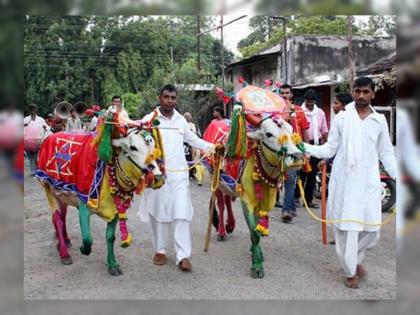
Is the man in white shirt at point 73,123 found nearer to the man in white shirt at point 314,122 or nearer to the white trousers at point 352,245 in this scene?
the white trousers at point 352,245

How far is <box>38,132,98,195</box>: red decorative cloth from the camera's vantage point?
14.8 ft

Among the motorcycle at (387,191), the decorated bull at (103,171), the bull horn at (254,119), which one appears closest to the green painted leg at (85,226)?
the decorated bull at (103,171)

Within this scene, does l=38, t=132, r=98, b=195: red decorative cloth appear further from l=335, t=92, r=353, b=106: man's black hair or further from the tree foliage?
l=335, t=92, r=353, b=106: man's black hair

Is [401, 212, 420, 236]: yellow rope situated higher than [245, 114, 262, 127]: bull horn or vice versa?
[245, 114, 262, 127]: bull horn

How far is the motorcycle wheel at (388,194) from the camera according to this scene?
21.4 ft

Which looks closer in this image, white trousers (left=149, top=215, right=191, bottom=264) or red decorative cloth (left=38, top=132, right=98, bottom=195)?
red decorative cloth (left=38, top=132, right=98, bottom=195)

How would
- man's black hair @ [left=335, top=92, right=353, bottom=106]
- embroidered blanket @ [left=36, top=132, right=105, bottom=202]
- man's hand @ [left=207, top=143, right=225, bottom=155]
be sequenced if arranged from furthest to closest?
man's black hair @ [left=335, top=92, right=353, bottom=106] < man's hand @ [left=207, top=143, right=225, bottom=155] < embroidered blanket @ [left=36, top=132, right=105, bottom=202]

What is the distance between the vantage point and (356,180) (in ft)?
13.5

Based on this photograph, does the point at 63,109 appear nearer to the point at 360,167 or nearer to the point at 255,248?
the point at 255,248

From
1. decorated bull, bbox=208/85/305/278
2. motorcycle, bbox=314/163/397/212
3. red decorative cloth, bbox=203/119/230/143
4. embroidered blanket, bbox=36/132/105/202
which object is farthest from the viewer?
motorcycle, bbox=314/163/397/212

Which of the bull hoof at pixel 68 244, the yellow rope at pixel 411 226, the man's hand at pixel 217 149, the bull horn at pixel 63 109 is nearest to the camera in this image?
the yellow rope at pixel 411 226

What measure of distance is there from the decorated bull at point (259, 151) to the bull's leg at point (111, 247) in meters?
1.10

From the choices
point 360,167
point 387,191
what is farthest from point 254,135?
point 387,191

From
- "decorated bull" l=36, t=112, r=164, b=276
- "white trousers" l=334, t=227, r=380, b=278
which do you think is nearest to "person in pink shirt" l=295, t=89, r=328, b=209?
"white trousers" l=334, t=227, r=380, b=278
